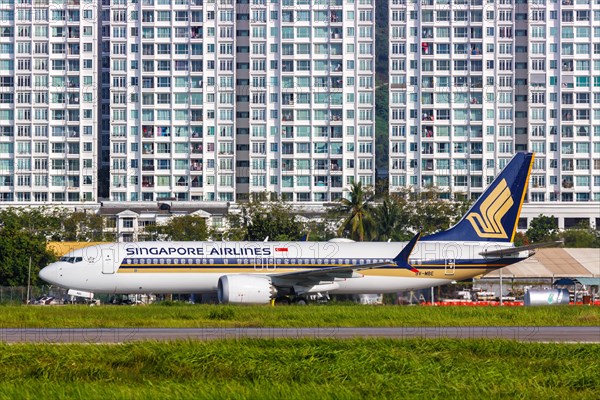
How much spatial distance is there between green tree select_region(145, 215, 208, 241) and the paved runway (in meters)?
100

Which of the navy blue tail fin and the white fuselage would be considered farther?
the navy blue tail fin

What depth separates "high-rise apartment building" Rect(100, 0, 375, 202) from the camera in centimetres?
19712

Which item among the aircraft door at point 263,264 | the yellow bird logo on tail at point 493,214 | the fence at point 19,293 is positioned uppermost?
the yellow bird logo on tail at point 493,214

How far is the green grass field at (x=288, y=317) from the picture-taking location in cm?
4451

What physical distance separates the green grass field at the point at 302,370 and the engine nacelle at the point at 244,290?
91.6 feet

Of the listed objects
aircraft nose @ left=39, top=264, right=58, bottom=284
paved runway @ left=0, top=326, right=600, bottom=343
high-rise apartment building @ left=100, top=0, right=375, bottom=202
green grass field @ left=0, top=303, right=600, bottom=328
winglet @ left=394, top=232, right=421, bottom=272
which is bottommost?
green grass field @ left=0, top=303, right=600, bottom=328

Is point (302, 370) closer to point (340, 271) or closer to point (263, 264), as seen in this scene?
point (340, 271)

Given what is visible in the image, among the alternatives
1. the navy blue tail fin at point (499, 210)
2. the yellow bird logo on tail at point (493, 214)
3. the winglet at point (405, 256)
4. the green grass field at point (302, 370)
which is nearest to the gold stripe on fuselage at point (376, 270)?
the navy blue tail fin at point (499, 210)

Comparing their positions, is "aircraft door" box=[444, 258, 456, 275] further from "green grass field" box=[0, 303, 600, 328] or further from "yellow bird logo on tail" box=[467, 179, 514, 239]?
"green grass field" box=[0, 303, 600, 328]

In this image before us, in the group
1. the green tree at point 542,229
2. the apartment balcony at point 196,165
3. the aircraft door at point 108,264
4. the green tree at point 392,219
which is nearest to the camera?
the aircraft door at point 108,264

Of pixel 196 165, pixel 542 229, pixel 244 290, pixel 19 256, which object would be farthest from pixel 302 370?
pixel 196 165

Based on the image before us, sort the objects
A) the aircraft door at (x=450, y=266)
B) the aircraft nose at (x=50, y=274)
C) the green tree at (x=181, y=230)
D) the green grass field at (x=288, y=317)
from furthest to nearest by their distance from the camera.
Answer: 1. the green tree at (x=181, y=230)
2. the aircraft door at (x=450, y=266)
3. the aircraft nose at (x=50, y=274)
4. the green grass field at (x=288, y=317)

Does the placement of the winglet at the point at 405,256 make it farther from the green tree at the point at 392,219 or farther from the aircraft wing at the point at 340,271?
the green tree at the point at 392,219

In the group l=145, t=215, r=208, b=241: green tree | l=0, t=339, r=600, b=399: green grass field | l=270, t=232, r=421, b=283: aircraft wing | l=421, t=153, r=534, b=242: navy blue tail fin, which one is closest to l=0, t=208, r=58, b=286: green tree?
l=270, t=232, r=421, b=283: aircraft wing
